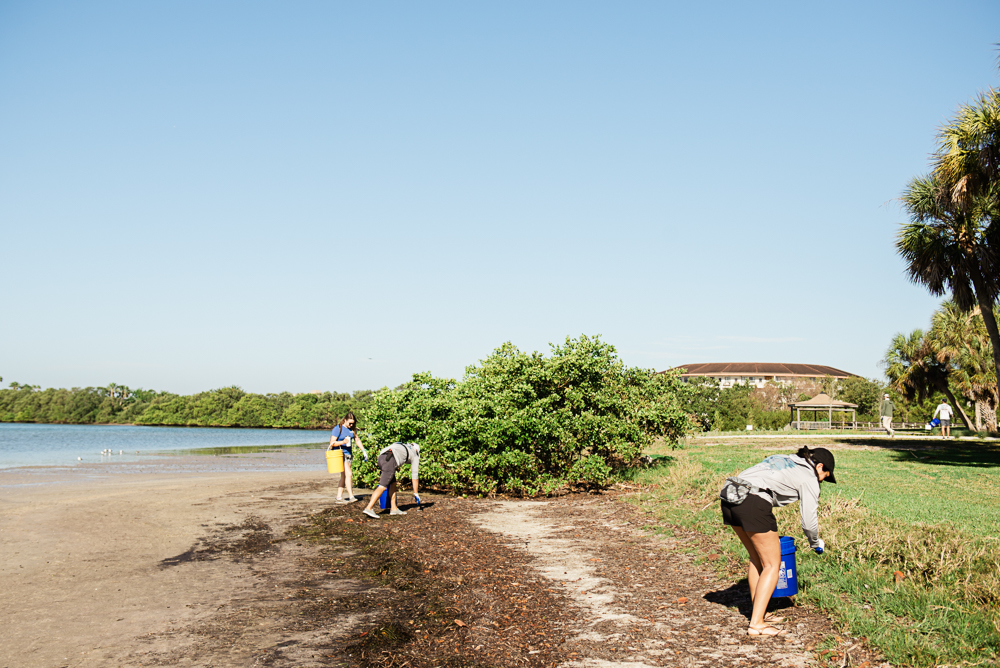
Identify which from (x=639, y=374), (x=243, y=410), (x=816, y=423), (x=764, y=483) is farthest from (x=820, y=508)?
(x=243, y=410)

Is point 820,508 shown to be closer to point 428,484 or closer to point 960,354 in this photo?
point 428,484

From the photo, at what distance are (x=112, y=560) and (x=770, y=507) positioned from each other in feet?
25.0

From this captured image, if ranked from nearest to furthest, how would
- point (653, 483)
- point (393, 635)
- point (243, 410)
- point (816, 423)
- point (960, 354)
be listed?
point (393, 635), point (653, 483), point (960, 354), point (816, 423), point (243, 410)

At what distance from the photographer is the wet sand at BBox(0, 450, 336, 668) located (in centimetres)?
556

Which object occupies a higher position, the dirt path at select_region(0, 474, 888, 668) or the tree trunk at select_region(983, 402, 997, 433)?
the tree trunk at select_region(983, 402, 997, 433)

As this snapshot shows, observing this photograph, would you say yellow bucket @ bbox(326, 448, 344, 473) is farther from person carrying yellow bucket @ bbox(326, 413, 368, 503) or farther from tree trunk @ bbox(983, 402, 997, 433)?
→ tree trunk @ bbox(983, 402, 997, 433)

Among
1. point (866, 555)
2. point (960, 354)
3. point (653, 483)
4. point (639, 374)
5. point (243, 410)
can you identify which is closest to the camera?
point (866, 555)

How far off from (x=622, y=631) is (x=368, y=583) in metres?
2.92

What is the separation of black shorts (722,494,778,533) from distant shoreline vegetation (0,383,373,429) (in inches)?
3641

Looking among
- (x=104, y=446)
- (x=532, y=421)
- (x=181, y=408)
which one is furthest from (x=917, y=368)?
(x=181, y=408)

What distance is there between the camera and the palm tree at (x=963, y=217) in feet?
54.8

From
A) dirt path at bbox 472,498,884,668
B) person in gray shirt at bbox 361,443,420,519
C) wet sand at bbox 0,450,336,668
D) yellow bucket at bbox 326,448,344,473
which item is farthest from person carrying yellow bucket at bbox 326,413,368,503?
dirt path at bbox 472,498,884,668

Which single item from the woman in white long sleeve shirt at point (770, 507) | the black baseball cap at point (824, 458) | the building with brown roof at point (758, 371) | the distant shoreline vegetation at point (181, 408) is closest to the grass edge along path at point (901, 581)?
the woman in white long sleeve shirt at point (770, 507)

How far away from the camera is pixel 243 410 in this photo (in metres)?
106
